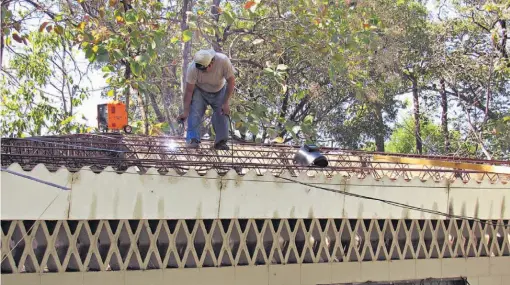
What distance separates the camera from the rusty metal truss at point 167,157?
20.5 ft

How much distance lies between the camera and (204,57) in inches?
249

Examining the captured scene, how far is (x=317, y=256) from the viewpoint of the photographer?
665cm

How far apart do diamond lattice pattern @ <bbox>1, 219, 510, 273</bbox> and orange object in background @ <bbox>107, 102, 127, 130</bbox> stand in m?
6.10

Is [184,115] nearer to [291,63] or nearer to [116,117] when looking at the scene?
[116,117]

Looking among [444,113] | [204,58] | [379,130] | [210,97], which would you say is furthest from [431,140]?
[204,58]

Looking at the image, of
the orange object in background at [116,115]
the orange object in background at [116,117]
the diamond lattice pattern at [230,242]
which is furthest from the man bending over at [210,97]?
the orange object in background at [116,115]

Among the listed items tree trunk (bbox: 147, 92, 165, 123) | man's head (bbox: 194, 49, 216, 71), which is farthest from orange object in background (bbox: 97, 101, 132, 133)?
man's head (bbox: 194, 49, 216, 71)

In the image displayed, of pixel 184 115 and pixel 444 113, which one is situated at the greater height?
pixel 444 113

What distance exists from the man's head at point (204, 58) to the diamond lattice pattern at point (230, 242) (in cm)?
165

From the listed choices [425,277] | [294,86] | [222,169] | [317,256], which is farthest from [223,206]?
[294,86]

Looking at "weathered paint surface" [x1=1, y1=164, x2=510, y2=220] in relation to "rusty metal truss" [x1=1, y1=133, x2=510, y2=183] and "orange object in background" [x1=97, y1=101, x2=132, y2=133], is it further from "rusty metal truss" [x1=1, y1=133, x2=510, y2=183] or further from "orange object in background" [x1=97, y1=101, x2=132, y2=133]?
"orange object in background" [x1=97, y1=101, x2=132, y2=133]

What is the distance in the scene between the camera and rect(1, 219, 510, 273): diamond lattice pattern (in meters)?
5.60

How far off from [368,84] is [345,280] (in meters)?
10.4

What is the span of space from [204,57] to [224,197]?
4.84ft
